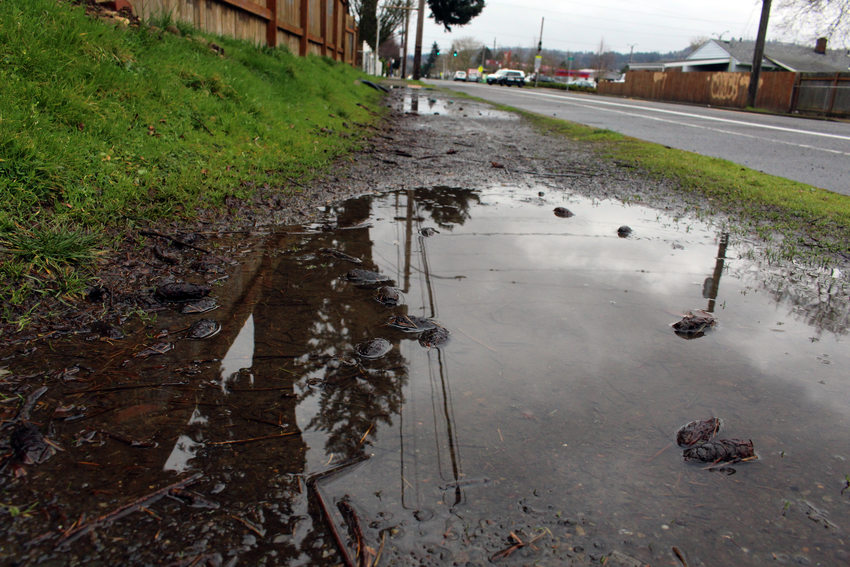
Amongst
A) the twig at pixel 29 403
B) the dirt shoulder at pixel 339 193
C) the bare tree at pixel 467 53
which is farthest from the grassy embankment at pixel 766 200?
the bare tree at pixel 467 53

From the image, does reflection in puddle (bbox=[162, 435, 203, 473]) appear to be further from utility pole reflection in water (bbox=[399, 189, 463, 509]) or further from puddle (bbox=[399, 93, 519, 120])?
puddle (bbox=[399, 93, 519, 120])

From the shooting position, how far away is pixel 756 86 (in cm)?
2745

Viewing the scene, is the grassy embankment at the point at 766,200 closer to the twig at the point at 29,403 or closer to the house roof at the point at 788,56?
the twig at the point at 29,403

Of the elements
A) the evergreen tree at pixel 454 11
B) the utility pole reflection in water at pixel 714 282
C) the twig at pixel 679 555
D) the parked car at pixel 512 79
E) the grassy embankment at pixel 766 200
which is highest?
the evergreen tree at pixel 454 11

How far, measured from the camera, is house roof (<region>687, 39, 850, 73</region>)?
47562mm

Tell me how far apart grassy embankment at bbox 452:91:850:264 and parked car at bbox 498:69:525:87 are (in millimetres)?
48861

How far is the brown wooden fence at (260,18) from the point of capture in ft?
22.6

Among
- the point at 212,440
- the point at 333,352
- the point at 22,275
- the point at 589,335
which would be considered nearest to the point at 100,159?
the point at 22,275

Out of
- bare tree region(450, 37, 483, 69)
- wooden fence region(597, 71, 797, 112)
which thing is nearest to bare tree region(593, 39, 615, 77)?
bare tree region(450, 37, 483, 69)

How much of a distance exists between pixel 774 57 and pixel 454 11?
27.7 m

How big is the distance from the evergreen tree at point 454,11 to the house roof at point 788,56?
2354cm

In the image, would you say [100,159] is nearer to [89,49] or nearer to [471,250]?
[89,49]

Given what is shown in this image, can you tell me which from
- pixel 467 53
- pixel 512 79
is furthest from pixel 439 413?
pixel 467 53

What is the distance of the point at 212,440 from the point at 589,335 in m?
1.55
